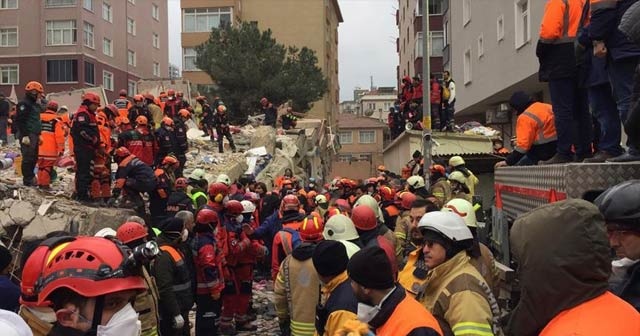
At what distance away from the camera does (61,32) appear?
43.1 metres

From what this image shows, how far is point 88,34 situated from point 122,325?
152 feet

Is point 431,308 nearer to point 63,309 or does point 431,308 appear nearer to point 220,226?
point 63,309

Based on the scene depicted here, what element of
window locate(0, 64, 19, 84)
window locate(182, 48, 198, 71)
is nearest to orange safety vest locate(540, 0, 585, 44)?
window locate(0, 64, 19, 84)

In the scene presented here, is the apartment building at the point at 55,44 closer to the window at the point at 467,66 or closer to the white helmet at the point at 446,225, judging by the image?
the window at the point at 467,66

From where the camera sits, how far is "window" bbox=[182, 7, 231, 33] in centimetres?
5150

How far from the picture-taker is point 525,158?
22.3ft

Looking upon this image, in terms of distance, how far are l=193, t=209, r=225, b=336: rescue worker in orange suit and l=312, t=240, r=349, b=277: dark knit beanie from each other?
289 cm

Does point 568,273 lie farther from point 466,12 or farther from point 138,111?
point 466,12

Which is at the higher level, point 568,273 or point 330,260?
point 568,273

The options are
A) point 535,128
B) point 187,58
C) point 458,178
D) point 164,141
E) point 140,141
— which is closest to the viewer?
point 535,128

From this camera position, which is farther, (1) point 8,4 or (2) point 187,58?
(2) point 187,58

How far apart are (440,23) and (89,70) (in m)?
26.4

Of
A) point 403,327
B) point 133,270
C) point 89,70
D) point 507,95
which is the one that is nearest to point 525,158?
point 403,327

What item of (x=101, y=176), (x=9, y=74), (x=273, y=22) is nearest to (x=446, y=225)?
(x=101, y=176)
